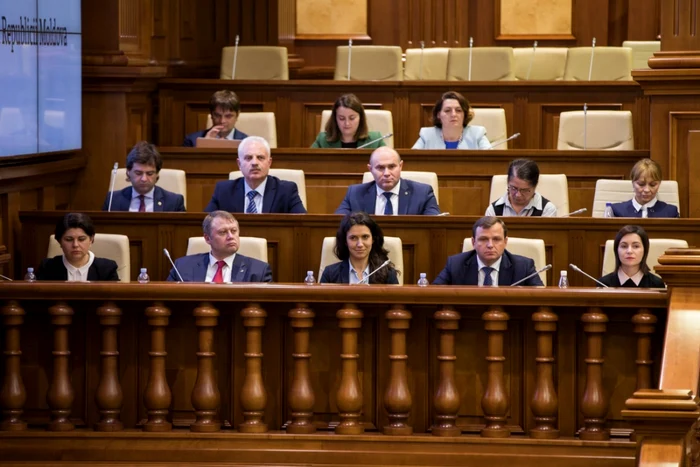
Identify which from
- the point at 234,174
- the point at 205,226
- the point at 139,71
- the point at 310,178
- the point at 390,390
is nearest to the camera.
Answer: the point at 390,390

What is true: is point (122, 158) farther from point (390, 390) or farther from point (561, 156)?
point (390, 390)

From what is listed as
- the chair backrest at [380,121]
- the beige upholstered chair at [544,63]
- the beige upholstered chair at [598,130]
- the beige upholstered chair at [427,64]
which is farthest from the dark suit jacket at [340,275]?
the beige upholstered chair at [544,63]

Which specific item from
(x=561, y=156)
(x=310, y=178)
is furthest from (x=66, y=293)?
(x=561, y=156)

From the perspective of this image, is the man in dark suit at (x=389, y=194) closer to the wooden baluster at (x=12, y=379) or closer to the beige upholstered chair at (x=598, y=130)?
the beige upholstered chair at (x=598, y=130)

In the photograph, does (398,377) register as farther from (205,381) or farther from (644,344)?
(644,344)

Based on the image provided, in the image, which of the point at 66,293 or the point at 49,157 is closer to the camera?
the point at 66,293

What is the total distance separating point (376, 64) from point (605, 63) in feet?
5.07

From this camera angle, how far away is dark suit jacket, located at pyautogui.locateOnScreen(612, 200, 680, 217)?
5949 mm

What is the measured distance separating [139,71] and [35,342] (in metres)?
3.69

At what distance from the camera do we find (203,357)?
3811 mm

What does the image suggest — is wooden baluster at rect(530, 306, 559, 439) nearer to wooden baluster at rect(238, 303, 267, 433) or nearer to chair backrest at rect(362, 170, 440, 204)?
wooden baluster at rect(238, 303, 267, 433)

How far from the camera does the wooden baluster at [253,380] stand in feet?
12.4

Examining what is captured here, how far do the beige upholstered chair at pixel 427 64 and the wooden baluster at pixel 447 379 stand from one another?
19.1 feet

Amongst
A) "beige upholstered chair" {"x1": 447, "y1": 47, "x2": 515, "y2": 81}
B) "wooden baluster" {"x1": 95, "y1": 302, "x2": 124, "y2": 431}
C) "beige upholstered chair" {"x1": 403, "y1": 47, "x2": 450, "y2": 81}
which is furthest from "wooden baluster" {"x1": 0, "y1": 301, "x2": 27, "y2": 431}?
"beige upholstered chair" {"x1": 403, "y1": 47, "x2": 450, "y2": 81}
